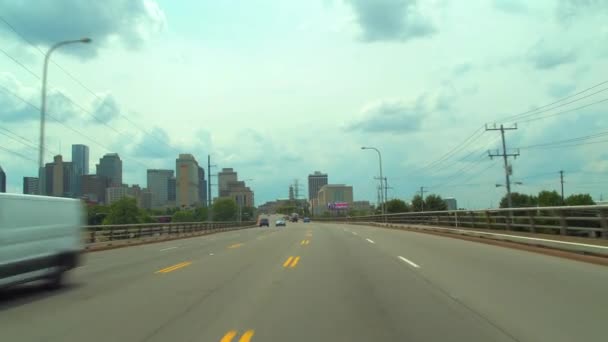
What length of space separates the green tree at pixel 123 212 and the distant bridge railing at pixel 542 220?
275ft

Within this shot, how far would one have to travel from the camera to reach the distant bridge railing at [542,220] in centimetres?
1662

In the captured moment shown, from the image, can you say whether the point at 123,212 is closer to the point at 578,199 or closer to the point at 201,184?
the point at 201,184

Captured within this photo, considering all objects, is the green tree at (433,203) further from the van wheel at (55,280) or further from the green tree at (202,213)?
the van wheel at (55,280)

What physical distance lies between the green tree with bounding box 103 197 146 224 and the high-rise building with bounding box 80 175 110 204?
52.1 m

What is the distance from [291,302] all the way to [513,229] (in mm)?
17287

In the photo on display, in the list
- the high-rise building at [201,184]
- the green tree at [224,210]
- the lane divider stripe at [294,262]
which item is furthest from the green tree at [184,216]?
the lane divider stripe at [294,262]

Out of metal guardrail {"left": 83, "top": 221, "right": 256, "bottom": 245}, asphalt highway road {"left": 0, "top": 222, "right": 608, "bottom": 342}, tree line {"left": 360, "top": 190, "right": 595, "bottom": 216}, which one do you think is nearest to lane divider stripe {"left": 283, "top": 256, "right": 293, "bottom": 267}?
asphalt highway road {"left": 0, "top": 222, "right": 608, "bottom": 342}

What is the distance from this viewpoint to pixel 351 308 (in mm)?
9094

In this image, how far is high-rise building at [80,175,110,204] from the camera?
45362 mm

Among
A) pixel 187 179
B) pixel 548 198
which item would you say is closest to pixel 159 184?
pixel 187 179

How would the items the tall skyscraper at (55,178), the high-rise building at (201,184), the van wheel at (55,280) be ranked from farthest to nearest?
the high-rise building at (201,184) → the tall skyscraper at (55,178) → the van wheel at (55,280)

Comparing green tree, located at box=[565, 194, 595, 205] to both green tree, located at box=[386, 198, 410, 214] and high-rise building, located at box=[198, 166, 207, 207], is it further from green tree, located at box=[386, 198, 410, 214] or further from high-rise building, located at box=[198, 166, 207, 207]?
high-rise building, located at box=[198, 166, 207, 207]

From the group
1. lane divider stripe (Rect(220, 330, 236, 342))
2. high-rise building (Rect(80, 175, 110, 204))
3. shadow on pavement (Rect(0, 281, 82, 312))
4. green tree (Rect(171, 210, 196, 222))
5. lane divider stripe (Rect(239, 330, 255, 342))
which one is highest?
high-rise building (Rect(80, 175, 110, 204))

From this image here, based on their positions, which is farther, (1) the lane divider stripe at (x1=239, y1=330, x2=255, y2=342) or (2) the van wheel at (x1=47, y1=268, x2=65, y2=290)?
(2) the van wheel at (x1=47, y1=268, x2=65, y2=290)
